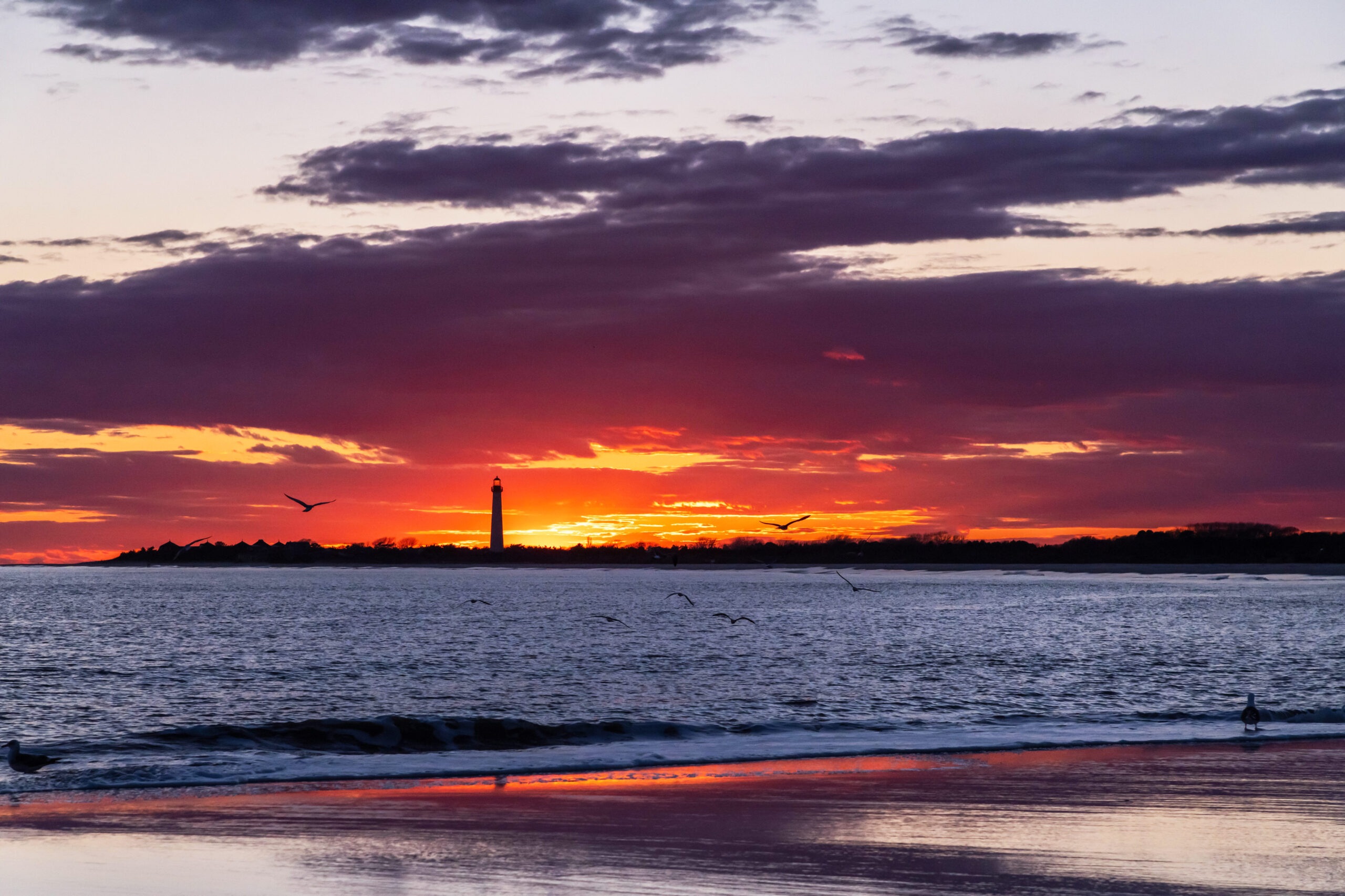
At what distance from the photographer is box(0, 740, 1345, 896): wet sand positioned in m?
12.8

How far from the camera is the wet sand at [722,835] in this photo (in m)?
12.8

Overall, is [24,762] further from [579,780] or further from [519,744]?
[579,780]

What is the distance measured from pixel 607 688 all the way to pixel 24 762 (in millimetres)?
22187

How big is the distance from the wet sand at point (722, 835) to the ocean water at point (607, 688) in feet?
10.3

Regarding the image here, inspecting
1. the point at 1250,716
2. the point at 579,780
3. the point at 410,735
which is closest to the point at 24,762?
the point at 410,735

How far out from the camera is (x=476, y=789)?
63.8ft

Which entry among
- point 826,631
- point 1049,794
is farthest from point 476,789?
point 826,631

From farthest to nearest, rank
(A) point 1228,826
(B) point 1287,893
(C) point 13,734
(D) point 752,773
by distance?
1. (C) point 13,734
2. (D) point 752,773
3. (A) point 1228,826
4. (B) point 1287,893

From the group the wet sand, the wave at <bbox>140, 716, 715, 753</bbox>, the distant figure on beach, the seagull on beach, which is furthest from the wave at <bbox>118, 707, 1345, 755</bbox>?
the wet sand

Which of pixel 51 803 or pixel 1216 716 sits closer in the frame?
pixel 51 803

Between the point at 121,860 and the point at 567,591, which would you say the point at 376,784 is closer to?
the point at 121,860

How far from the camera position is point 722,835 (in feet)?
50.2

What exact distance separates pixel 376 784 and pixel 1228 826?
13282 mm

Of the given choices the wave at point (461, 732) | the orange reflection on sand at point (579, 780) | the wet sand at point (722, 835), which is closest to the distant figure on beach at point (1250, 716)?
the orange reflection on sand at point (579, 780)
